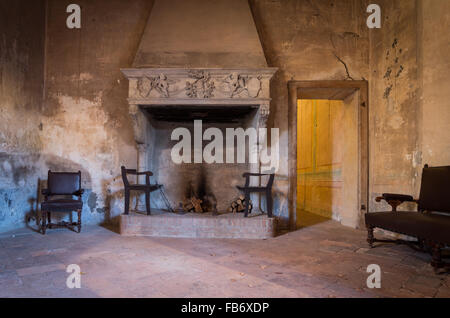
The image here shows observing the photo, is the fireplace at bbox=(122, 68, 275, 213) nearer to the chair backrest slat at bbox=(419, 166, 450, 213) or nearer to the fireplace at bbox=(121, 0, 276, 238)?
the fireplace at bbox=(121, 0, 276, 238)

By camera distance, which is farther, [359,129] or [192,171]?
[192,171]

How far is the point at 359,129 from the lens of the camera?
5.21 meters

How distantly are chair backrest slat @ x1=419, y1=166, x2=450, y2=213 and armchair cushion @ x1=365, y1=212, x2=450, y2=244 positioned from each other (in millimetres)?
231

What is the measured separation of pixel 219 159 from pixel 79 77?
323 cm

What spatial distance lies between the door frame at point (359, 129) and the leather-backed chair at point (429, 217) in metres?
1.35

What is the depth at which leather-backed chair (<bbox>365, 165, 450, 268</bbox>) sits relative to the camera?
9.16 ft

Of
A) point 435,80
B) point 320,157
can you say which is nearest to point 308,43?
point 435,80

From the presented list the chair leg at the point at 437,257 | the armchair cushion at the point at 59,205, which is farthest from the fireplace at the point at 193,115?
the chair leg at the point at 437,257

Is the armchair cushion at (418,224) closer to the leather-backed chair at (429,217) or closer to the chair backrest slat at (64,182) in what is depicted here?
the leather-backed chair at (429,217)

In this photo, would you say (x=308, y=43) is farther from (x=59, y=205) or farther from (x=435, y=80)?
(x=59, y=205)

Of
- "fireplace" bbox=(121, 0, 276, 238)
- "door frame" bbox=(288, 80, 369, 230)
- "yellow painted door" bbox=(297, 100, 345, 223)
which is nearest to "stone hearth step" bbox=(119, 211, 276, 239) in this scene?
"fireplace" bbox=(121, 0, 276, 238)

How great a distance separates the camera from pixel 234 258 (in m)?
3.23

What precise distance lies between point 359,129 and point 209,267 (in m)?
3.92
